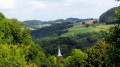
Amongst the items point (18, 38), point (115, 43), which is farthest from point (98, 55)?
point (18, 38)

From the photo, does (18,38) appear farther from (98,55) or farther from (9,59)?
(98,55)

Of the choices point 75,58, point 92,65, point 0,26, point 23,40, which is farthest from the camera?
point 75,58

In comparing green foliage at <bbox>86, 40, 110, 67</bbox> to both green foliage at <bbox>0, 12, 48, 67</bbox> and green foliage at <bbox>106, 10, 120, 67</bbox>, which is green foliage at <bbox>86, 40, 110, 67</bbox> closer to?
green foliage at <bbox>106, 10, 120, 67</bbox>

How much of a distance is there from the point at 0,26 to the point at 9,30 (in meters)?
3.41

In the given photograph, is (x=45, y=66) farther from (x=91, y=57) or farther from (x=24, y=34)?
(x=91, y=57)

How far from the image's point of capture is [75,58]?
140m

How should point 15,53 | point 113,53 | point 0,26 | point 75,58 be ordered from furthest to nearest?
point 75,58, point 0,26, point 15,53, point 113,53

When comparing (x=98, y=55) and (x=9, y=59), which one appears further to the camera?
(x=9, y=59)

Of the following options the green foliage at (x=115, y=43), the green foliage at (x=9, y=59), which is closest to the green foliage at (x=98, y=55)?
the green foliage at (x=9, y=59)

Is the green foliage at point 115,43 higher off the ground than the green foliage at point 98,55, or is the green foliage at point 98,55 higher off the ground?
the green foliage at point 115,43

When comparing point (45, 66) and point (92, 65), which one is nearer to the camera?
point (92, 65)

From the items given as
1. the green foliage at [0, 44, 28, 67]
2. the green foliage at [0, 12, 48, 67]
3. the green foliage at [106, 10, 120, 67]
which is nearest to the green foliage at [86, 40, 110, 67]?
the green foliage at [0, 44, 28, 67]

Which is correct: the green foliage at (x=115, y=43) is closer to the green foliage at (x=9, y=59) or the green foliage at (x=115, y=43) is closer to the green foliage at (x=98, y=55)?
the green foliage at (x=98, y=55)

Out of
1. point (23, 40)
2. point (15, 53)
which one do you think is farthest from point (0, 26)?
point (15, 53)
